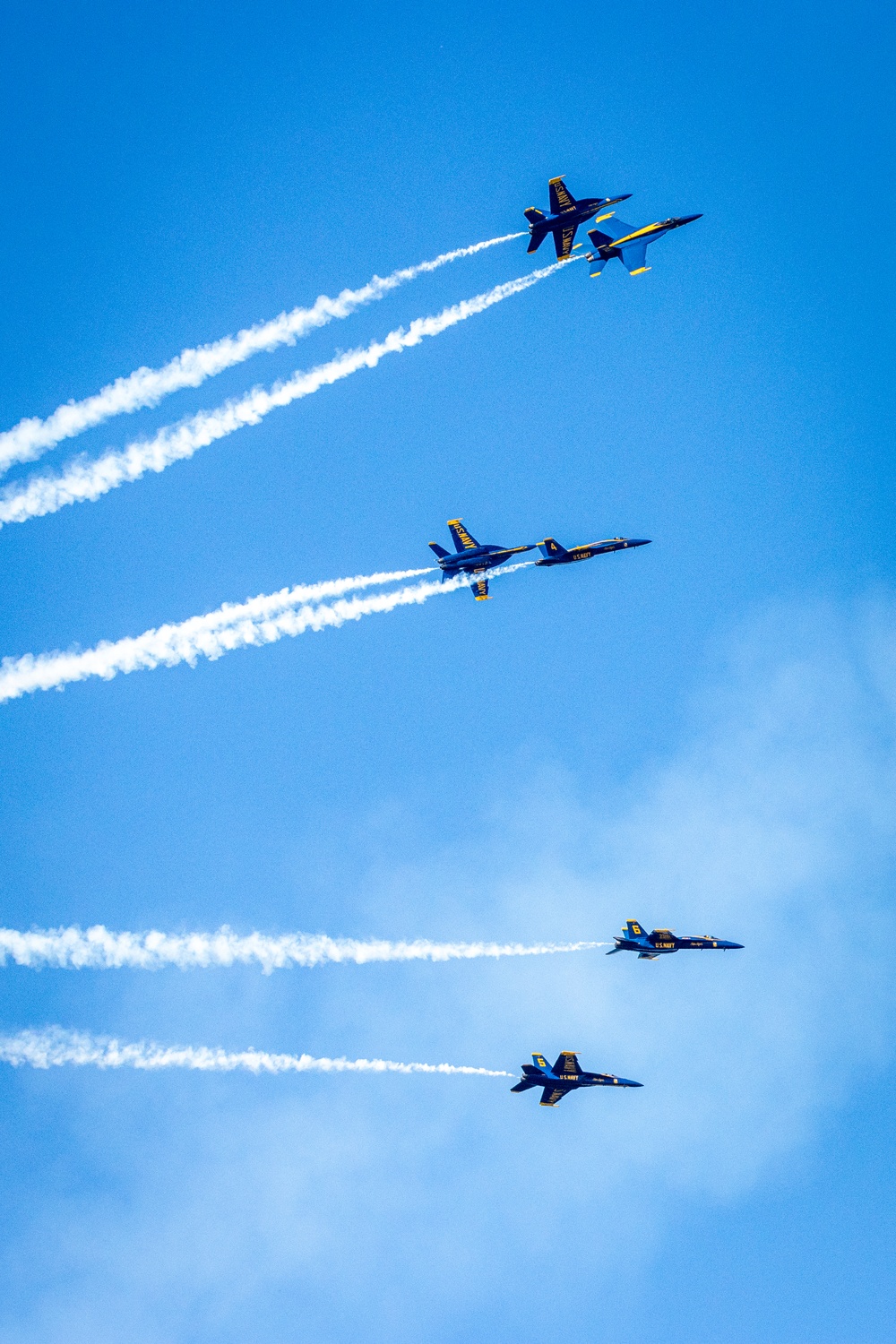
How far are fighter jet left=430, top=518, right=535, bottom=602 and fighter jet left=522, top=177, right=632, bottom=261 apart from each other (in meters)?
18.4

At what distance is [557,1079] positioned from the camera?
78812 millimetres

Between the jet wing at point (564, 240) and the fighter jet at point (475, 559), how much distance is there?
18.1m

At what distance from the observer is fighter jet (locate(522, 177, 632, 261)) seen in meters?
74.5

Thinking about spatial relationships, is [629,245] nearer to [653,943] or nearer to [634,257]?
[634,257]

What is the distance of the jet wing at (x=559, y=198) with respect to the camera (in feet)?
245

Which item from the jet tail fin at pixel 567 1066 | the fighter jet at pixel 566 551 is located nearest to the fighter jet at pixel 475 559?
the fighter jet at pixel 566 551

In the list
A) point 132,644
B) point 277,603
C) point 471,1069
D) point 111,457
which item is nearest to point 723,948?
point 471,1069

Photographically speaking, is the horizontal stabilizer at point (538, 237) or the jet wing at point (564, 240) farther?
the jet wing at point (564, 240)

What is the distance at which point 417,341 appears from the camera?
7631 centimetres

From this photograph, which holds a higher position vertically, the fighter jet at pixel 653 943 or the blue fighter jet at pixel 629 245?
the blue fighter jet at pixel 629 245

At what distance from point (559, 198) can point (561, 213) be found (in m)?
0.91

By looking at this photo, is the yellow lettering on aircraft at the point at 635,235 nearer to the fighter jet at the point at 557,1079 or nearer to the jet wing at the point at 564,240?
the jet wing at the point at 564,240

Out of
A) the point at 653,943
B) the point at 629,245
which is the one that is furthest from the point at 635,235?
the point at 653,943

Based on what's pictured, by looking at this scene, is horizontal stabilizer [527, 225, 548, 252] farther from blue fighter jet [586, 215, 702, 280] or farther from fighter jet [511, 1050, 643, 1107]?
fighter jet [511, 1050, 643, 1107]
